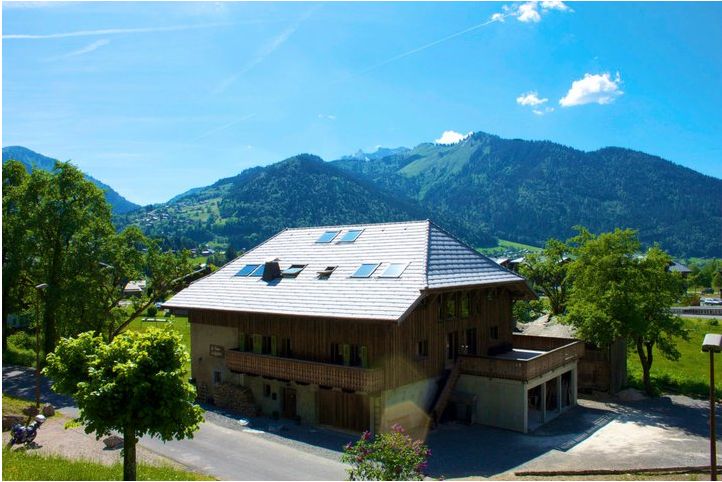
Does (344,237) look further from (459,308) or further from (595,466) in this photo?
(595,466)

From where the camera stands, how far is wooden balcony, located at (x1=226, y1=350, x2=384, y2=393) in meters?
26.0

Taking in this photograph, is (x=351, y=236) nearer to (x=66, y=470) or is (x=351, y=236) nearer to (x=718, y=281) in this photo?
(x=66, y=470)

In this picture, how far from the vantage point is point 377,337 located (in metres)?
27.2

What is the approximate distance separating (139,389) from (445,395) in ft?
58.0

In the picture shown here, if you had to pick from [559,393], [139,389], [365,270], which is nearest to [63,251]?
[365,270]

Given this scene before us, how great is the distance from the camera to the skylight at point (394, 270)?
2884 centimetres

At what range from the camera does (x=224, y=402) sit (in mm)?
32625

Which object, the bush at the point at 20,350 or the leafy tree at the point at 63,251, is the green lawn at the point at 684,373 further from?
the bush at the point at 20,350

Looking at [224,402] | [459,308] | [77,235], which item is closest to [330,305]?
[459,308]

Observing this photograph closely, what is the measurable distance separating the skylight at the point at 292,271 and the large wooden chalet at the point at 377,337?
132mm

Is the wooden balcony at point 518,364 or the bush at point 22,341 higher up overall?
the wooden balcony at point 518,364

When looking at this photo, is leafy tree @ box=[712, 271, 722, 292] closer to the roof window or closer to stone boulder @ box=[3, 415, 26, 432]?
the roof window

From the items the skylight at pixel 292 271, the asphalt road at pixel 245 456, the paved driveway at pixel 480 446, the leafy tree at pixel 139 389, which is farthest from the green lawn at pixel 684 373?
the leafy tree at pixel 139 389

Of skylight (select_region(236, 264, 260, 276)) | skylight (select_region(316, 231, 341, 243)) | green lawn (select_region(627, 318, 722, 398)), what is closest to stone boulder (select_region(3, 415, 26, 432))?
skylight (select_region(236, 264, 260, 276))
